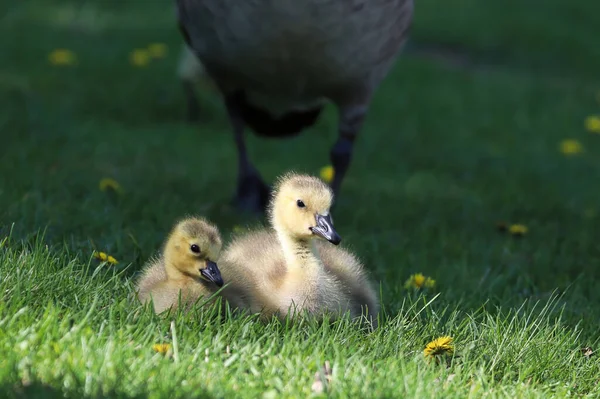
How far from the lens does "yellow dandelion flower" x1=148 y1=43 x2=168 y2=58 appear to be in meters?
12.1

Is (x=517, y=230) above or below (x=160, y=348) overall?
below

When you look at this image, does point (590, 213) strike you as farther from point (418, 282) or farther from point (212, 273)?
point (212, 273)

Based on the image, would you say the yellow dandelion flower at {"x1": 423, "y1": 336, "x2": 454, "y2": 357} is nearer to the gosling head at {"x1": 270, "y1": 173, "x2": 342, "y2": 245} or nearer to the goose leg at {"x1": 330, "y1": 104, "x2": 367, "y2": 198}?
the gosling head at {"x1": 270, "y1": 173, "x2": 342, "y2": 245}

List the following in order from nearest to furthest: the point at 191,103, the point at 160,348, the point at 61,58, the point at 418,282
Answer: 1. the point at 160,348
2. the point at 418,282
3. the point at 191,103
4. the point at 61,58

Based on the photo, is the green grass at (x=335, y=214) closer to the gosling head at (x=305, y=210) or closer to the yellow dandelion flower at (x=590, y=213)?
the yellow dandelion flower at (x=590, y=213)

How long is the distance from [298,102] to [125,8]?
29.9ft

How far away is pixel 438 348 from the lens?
386 centimetres

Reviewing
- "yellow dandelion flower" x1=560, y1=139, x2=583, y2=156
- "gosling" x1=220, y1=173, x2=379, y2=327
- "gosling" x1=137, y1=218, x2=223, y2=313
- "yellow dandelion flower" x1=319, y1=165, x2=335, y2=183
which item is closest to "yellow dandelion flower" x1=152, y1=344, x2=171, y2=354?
"gosling" x1=137, y1=218, x2=223, y2=313

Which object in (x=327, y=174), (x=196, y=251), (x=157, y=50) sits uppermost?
(x=196, y=251)

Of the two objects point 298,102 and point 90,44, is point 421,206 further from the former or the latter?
point 90,44

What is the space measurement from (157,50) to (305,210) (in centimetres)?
868

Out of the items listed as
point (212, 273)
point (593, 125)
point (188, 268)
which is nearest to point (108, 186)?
point (188, 268)

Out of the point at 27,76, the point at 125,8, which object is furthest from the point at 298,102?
the point at 125,8

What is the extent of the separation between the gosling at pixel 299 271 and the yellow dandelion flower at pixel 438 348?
0.39m
